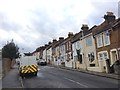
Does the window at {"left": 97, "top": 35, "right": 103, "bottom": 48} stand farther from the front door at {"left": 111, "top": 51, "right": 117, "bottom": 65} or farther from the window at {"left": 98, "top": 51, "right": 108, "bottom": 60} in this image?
the front door at {"left": 111, "top": 51, "right": 117, "bottom": 65}

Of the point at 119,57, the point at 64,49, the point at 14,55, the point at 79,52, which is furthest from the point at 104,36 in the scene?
the point at 14,55

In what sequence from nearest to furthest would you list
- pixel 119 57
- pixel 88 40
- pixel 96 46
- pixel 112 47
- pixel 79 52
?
1. pixel 119 57
2. pixel 112 47
3. pixel 96 46
4. pixel 88 40
5. pixel 79 52

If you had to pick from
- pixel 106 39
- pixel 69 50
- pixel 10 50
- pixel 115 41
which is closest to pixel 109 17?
pixel 106 39

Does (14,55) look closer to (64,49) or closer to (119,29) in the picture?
(64,49)

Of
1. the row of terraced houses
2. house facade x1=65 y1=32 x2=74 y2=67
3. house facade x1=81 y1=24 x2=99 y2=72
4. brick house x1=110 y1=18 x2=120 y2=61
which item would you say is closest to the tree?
house facade x1=65 y1=32 x2=74 y2=67

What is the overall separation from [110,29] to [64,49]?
2699 centimetres

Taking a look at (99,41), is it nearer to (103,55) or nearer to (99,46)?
(99,46)

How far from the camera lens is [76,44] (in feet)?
143

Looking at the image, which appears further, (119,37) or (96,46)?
(96,46)

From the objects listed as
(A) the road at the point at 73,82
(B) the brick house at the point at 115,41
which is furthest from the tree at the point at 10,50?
(B) the brick house at the point at 115,41

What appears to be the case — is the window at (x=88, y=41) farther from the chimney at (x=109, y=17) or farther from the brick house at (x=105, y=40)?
the chimney at (x=109, y=17)

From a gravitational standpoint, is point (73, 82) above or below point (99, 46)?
below

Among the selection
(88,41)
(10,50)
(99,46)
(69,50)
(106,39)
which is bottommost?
(99,46)

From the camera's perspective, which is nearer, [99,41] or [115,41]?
[115,41]
